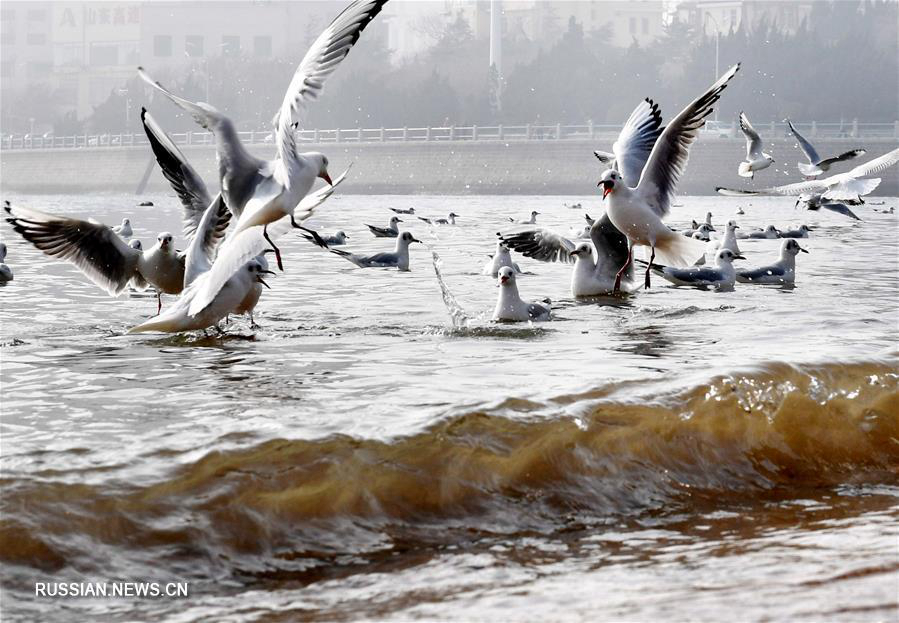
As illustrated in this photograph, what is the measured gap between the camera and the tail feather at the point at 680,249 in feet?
24.1

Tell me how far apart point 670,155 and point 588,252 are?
2.88 ft

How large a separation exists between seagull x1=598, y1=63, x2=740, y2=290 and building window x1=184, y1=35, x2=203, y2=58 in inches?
2705

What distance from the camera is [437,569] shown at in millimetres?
2664

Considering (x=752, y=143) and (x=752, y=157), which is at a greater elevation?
(x=752, y=143)

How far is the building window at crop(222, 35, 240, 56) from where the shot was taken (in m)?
68.8

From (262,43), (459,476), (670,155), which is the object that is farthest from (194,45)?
(459,476)

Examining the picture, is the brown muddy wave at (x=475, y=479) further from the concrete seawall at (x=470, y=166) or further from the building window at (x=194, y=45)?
the building window at (x=194, y=45)

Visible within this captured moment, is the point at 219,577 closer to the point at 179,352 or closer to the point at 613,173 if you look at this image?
A: the point at 179,352

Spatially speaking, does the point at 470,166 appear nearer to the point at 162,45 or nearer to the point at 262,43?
the point at 262,43

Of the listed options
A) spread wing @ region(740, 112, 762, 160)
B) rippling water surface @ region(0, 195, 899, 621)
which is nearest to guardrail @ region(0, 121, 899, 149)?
spread wing @ region(740, 112, 762, 160)

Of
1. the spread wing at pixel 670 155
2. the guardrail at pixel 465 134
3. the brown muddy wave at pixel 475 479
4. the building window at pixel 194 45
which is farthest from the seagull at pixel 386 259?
the building window at pixel 194 45

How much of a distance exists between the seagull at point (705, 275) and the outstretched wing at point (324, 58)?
301 cm

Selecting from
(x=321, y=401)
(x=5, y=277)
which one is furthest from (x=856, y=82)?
(x=321, y=401)

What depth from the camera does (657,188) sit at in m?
7.19
